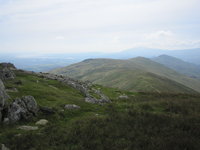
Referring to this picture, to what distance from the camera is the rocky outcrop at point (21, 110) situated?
17.0 metres

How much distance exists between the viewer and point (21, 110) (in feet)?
58.5

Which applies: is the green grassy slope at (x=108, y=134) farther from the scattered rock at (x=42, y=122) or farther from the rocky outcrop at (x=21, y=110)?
the rocky outcrop at (x=21, y=110)

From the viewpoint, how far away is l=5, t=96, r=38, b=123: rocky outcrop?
1703 centimetres

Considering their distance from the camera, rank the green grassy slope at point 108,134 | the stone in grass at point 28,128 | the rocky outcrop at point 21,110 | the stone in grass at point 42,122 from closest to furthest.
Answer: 1. the green grassy slope at point 108,134
2. the stone in grass at point 28,128
3. the rocky outcrop at point 21,110
4. the stone in grass at point 42,122

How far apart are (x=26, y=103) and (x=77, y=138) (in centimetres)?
851

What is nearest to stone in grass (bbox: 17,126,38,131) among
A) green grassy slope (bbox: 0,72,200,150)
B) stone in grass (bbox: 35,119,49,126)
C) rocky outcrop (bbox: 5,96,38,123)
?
green grassy slope (bbox: 0,72,200,150)

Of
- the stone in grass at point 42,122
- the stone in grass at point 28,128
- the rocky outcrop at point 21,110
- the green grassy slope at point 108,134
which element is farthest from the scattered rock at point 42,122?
the rocky outcrop at point 21,110

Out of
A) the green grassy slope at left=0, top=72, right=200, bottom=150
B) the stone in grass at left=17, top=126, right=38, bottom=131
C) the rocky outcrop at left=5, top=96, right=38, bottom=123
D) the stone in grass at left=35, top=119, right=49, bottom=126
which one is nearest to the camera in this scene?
the green grassy slope at left=0, top=72, right=200, bottom=150

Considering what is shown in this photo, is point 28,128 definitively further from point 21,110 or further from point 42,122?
point 21,110

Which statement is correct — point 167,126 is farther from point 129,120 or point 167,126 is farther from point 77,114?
point 77,114

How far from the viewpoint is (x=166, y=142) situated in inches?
536

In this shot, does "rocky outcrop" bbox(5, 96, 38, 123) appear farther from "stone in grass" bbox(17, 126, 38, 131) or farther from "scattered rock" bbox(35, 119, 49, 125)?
"stone in grass" bbox(17, 126, 38, 131)

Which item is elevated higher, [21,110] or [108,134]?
[21,110]

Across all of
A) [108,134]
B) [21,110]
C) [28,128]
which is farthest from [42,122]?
[108,134]
